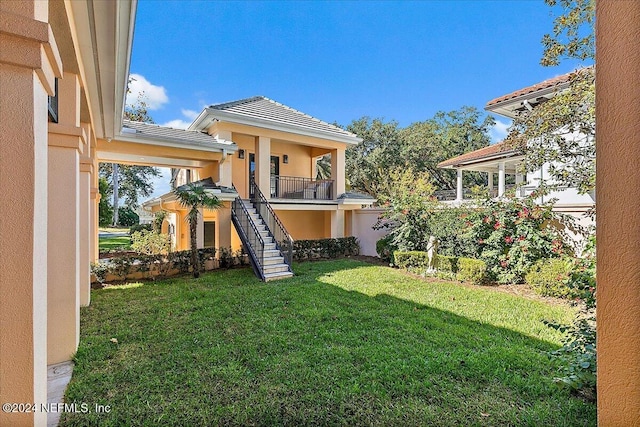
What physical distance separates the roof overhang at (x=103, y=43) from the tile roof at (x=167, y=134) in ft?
13.8

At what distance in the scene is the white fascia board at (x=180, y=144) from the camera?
984 cm

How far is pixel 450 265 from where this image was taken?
10219 millimetres

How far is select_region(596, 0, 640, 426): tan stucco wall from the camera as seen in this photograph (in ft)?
5.32

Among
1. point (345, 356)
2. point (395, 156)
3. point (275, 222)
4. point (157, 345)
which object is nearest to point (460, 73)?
point (395, 156)

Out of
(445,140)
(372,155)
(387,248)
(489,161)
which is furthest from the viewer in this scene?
(445,140)

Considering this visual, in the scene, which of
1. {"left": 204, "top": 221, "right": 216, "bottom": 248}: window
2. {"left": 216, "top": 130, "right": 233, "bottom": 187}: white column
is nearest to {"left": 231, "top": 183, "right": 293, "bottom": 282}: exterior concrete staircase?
{"left": 216, "top": 130, "right": 233, "bottom": 187}: white column

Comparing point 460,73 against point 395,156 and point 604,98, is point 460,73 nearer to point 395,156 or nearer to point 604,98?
point 395,156

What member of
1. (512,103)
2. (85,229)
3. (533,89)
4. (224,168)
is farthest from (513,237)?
(85,229)

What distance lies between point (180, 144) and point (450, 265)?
1058cm

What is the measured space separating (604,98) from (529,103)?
11928 millimetres

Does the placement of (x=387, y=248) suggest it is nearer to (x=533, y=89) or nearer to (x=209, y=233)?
(x=533, y=89)

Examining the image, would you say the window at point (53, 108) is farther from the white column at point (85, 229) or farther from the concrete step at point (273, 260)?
→ the concrete step at point (273, 260)

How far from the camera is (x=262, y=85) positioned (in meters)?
21.1

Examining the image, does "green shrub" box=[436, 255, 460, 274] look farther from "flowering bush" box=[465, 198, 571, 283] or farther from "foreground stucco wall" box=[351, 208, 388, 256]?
"foreground stucco wall" box=[351, 208, 388, 256]
